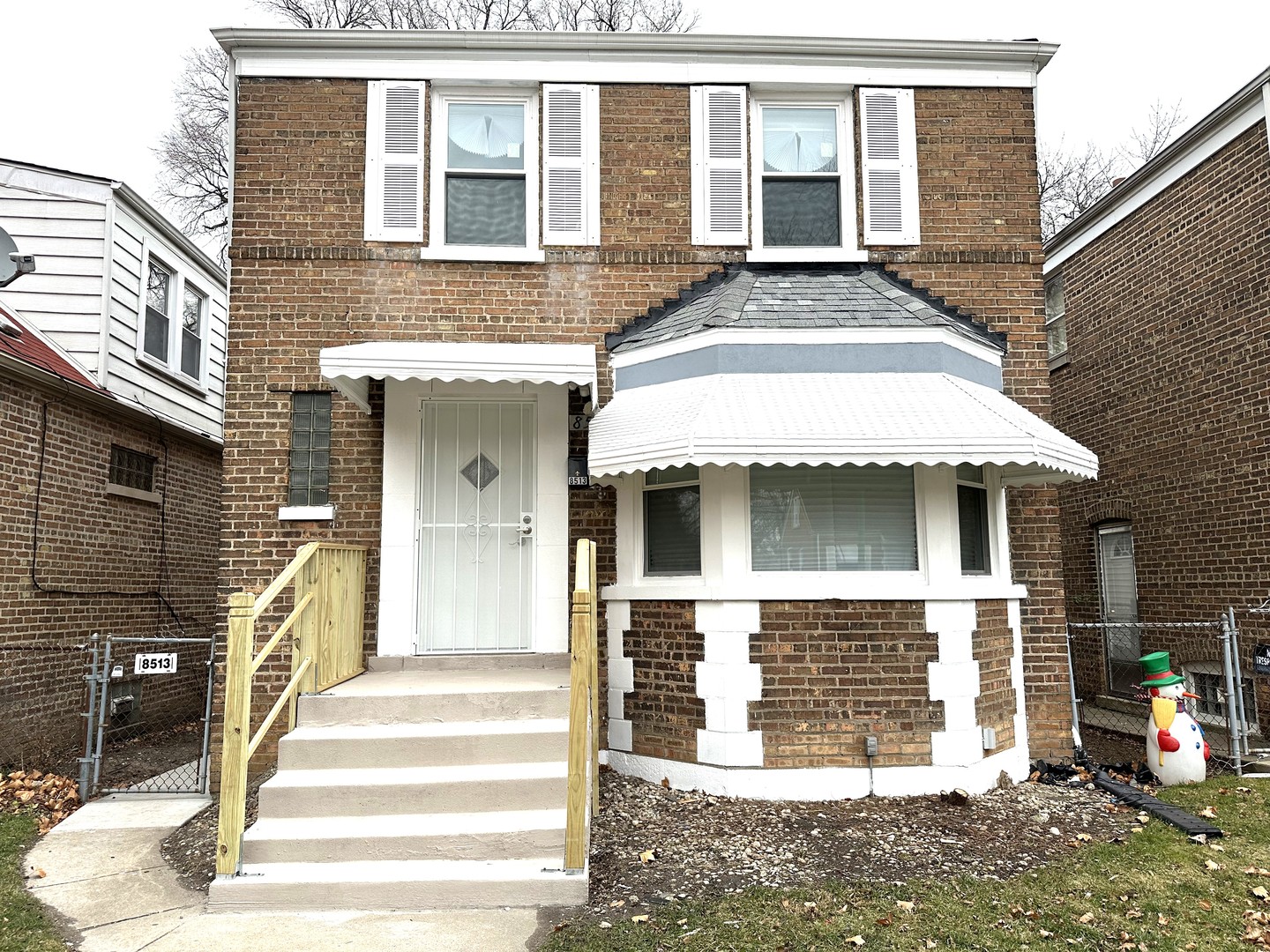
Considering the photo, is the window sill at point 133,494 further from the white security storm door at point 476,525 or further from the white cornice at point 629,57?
the white cornice at point 629,57

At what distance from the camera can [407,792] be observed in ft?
16.5

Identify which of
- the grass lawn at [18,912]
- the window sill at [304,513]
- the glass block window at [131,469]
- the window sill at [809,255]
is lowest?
the grass lawn at [18,912]

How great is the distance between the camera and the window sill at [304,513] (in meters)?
7.20

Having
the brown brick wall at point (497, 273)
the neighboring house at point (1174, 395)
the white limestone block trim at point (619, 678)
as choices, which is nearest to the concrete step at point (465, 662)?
the white limestone block trim at point (619, 678)

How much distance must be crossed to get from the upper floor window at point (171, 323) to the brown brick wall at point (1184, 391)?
39.1 ft

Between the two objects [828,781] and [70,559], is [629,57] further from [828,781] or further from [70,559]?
[70,559]

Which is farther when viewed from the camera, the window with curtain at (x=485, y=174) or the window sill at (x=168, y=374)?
the window sill at (x=168, y=374)

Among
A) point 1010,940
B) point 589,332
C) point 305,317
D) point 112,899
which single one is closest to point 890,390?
point 589,332

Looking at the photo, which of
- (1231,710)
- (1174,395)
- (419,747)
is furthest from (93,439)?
(1174,395)

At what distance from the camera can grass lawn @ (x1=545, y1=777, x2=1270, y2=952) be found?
13.5 ft

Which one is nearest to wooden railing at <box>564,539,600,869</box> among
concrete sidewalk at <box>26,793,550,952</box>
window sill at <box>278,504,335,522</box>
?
concrete sidewalk at <box>26,793,550,952</box>

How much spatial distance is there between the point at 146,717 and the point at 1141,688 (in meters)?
11.1

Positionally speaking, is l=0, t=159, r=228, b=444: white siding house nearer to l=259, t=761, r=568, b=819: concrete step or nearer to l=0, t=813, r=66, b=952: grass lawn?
l=0, t=813, r=66, b=952: grass lawn

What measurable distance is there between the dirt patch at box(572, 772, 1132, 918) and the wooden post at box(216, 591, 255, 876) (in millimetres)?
1921
